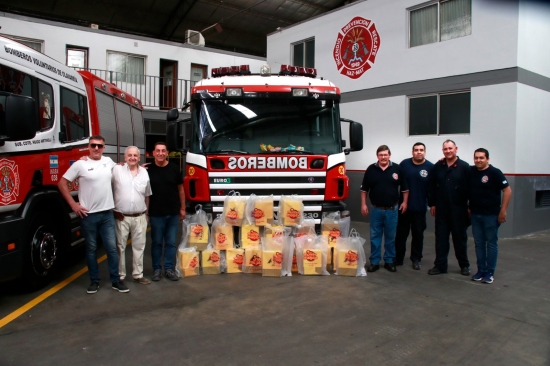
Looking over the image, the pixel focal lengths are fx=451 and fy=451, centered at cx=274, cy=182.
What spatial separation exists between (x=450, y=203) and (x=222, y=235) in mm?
3221

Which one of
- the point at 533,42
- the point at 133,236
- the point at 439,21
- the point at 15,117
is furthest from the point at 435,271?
the point at 439,21

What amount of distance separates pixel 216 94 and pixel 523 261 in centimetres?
569

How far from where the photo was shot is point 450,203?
6.28 m

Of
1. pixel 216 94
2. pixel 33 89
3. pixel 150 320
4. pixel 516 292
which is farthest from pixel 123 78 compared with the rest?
pixel 516 292

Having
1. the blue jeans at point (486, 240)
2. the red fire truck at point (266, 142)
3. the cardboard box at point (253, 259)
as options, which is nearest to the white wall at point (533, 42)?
the red fire truck at point (266, 142)

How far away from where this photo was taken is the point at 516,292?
5.66 meters

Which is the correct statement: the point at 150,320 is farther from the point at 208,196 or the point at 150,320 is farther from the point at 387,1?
the point at 387,1

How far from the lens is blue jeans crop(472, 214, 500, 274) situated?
5918 mm

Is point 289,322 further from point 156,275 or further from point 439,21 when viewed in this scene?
point 439,21

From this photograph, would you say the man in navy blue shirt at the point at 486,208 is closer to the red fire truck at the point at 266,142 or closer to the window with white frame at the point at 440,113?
the red fire truck at the point at 266,142

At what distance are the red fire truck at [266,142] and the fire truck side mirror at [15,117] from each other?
2.72 m

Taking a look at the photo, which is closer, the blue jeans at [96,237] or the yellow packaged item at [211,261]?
the blue jeans at [96,237]

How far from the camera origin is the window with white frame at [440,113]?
991 cm

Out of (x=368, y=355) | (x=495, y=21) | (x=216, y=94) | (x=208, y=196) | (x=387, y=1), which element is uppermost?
(x=387, y=1)
